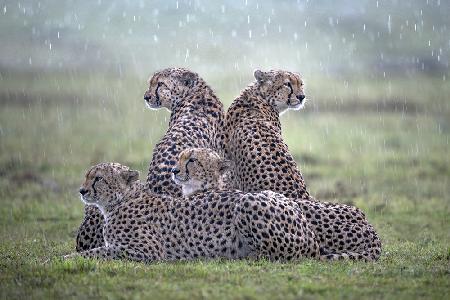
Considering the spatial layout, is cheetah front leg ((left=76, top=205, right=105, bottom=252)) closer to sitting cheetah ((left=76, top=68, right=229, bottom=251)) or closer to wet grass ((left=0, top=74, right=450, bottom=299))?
sitting cheetah ((left=76, top=68, right=229, bottom=251))

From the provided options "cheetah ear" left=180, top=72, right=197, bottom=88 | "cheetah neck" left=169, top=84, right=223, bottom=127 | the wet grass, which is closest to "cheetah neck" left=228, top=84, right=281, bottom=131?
"cheetah neck" left=169, top=84, right=223, bottom=127

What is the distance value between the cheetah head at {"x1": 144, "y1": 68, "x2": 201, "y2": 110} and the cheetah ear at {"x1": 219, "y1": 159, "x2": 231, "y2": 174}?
5.22 ft

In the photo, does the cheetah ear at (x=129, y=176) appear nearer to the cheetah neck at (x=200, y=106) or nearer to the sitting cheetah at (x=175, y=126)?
the sitting cheetah at (x=175, y=126)

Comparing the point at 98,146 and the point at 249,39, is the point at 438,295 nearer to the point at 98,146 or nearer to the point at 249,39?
the point at 98,146

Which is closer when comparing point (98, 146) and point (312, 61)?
point (98, 146)

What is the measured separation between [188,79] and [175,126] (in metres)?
0.66

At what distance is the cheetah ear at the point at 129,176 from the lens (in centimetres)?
768

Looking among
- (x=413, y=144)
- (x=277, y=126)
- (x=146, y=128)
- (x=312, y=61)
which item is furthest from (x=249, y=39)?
(x=277, y=126)

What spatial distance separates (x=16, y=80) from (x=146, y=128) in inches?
359

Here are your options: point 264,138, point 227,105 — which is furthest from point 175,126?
point 227,105

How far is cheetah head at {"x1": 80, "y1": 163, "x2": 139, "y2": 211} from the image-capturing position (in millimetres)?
7594

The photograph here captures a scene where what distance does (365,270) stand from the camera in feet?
22.6

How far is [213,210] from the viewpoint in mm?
7316

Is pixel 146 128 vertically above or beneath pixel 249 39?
beneath
